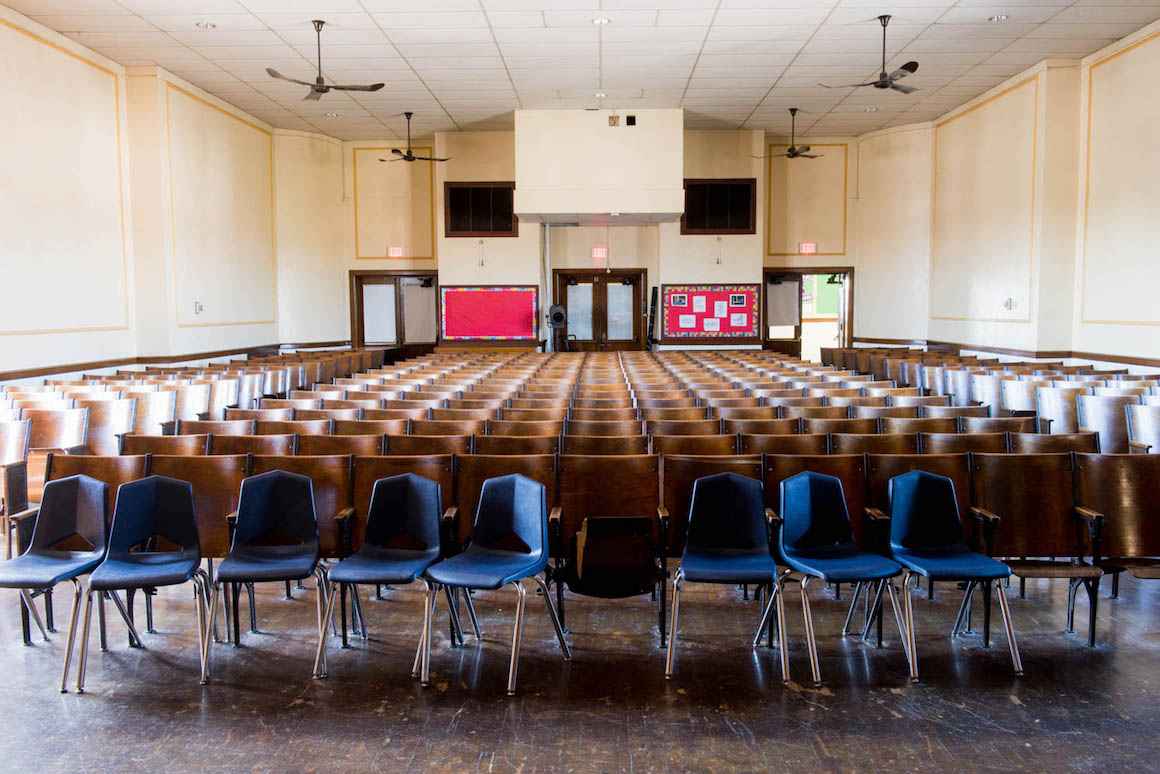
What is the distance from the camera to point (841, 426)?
559 cm

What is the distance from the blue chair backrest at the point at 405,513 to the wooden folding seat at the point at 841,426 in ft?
9.02

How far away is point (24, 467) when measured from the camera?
4840 mm

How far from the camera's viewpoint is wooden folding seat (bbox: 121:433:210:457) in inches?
190

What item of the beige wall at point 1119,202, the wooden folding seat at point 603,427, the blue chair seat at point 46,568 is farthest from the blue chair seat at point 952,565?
the beige wall at point 1119,202

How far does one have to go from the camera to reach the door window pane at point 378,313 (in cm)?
1670

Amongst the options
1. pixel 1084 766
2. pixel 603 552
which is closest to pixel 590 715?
pixel 603 552

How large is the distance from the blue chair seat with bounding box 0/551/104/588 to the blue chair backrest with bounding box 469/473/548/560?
1.69 metres

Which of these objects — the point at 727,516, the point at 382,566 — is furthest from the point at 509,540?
the point at 727,516

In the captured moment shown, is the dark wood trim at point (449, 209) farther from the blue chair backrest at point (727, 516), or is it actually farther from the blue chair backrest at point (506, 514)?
the blue chair backrest at point (727, 516)

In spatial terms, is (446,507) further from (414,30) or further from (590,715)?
(414,30)

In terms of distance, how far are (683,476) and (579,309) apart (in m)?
14.0

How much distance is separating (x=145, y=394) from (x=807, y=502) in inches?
213

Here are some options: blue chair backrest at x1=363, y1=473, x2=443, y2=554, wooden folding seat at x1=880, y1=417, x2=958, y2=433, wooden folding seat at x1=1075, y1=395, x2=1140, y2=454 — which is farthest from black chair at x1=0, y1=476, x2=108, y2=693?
wooden folding seat at x1=1075, y1=395, x2=1140, y2=454

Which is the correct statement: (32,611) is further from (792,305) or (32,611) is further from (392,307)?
(792,305)
